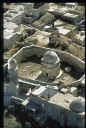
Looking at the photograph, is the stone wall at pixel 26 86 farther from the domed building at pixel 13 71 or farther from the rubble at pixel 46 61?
the domed building at pixel 13 71

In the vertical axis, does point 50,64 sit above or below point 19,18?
above

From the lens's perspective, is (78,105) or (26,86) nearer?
(78,105)

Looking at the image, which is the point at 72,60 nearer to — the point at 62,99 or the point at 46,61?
the point at 46,61

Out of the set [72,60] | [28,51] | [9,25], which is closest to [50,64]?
[72,60]

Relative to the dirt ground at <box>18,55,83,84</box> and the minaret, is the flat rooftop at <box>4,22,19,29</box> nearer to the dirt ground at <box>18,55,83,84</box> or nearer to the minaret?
the dirt ground at <box>18,55,83,84</box>

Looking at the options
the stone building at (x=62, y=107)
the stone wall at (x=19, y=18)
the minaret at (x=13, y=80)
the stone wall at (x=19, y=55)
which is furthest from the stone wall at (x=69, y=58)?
the stone wall at (x=19, y=18)

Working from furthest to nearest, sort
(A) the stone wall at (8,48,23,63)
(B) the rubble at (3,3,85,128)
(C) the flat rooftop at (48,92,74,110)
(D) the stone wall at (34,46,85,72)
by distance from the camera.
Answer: (A) the stone wall at (8,48,23,63) → (D) the stone wall at (34,46,85,72) → (B) the rubble at (3,3,85,128) → (C) the flat rooftop at (48,92,74,110)

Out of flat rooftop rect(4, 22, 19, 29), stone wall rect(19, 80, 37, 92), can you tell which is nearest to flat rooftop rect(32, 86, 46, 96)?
stone wall rect(19, 80, 37, 92)

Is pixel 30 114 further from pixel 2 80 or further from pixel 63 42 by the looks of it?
pixel 63 42

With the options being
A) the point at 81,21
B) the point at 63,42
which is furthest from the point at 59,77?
the point at 81,21

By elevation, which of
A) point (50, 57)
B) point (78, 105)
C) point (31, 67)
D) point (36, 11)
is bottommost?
point (31, 67)
